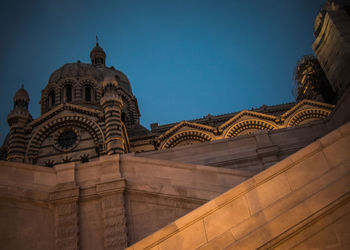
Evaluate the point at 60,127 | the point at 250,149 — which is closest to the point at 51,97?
the point at 60,127

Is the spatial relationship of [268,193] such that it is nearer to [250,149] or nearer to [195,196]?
[195,196]

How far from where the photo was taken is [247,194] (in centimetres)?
572

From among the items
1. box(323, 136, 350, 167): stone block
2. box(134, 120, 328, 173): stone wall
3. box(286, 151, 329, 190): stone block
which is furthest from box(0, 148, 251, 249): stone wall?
box(134, 120, 328, 173): stone wall

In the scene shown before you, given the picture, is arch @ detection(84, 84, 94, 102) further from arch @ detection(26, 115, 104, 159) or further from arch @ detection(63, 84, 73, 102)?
arch @ detection(26, 115, 104, 159)

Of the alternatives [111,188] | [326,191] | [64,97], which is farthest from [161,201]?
[64,97]

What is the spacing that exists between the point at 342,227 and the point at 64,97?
26233mm

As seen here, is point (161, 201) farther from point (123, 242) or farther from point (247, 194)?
point (247, 194)

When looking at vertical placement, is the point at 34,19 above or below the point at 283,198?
above

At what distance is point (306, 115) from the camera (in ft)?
74.8

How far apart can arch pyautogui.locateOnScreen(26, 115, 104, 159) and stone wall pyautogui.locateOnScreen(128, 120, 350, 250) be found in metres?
16.0

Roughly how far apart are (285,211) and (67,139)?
1845cm

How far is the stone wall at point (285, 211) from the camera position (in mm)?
4891

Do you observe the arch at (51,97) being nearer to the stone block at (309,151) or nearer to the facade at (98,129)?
the facade at (98,129)

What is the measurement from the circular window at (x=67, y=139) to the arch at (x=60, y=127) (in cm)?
50
